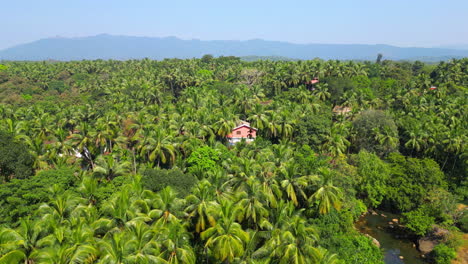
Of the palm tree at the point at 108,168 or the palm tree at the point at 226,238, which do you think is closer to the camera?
the palm tree at the point at 226,238

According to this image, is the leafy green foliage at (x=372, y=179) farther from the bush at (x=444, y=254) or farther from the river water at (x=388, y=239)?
the bush at (x=444, y=254)

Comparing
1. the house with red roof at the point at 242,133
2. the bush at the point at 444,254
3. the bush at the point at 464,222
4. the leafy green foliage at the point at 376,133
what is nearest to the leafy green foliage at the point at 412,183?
the bush at the point at 464,222

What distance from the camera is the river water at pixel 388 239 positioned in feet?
98.1

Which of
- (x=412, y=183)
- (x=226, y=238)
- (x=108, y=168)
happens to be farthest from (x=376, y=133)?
(x=108, y=168)

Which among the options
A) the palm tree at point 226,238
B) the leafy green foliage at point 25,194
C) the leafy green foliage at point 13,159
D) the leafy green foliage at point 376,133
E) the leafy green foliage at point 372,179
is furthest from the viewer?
the leafy green foliage at point 376,133

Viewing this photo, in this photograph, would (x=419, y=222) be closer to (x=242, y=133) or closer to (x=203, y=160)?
(x=203, y=160)

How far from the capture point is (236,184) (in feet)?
89.9

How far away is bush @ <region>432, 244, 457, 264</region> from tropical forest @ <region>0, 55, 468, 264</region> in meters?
0.11

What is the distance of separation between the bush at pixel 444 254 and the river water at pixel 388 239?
179 cm

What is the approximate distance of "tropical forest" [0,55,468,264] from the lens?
62.7ft

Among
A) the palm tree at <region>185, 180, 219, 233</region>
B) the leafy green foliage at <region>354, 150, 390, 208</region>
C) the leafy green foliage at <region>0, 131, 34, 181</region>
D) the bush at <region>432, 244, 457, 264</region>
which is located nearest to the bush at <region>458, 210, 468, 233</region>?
the bush at <region>432, 244, 457, 264</region>

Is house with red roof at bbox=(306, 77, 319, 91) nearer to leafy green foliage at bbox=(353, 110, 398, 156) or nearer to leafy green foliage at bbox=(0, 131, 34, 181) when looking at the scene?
leafy green foliage at bbox=(353, 110, 398, 156)

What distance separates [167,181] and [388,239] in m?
24.8

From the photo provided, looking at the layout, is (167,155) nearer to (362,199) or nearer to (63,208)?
(63,208)
